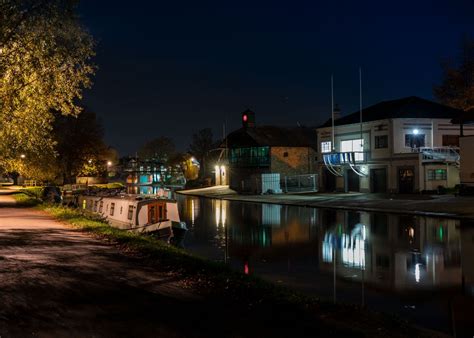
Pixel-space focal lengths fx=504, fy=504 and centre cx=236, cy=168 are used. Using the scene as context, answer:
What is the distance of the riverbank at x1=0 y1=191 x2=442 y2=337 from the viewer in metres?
7.56

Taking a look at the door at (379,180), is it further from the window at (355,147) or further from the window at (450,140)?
the window at (450,140)

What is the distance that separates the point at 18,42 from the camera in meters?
17.4

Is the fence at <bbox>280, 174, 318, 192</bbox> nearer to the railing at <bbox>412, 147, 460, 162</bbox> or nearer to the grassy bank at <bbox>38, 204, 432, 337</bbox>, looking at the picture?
the railing at <bbox>412, 147, 460, 162</bbox>

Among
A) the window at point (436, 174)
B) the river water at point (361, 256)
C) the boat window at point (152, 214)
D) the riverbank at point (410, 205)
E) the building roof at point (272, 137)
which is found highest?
the building roof at point (272, 137)

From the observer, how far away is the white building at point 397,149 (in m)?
45.8

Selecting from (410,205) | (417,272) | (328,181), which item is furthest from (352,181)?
(417,272)

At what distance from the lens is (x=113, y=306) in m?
8.72

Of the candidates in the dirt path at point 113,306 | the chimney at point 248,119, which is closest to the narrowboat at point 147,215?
the dirt path at point 113,306

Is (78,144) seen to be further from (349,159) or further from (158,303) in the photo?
(158,303)

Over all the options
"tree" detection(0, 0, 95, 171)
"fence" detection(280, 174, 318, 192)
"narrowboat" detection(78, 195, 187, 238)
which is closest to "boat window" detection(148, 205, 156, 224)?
"narrowboat" detection(78, 195, 187, 238)

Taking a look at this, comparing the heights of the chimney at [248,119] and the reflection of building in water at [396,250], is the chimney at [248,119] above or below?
above

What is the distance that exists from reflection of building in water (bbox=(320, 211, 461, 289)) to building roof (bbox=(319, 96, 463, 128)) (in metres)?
20.9

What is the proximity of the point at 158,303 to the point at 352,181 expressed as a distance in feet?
155

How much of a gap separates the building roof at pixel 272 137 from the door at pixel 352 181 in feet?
46.4
